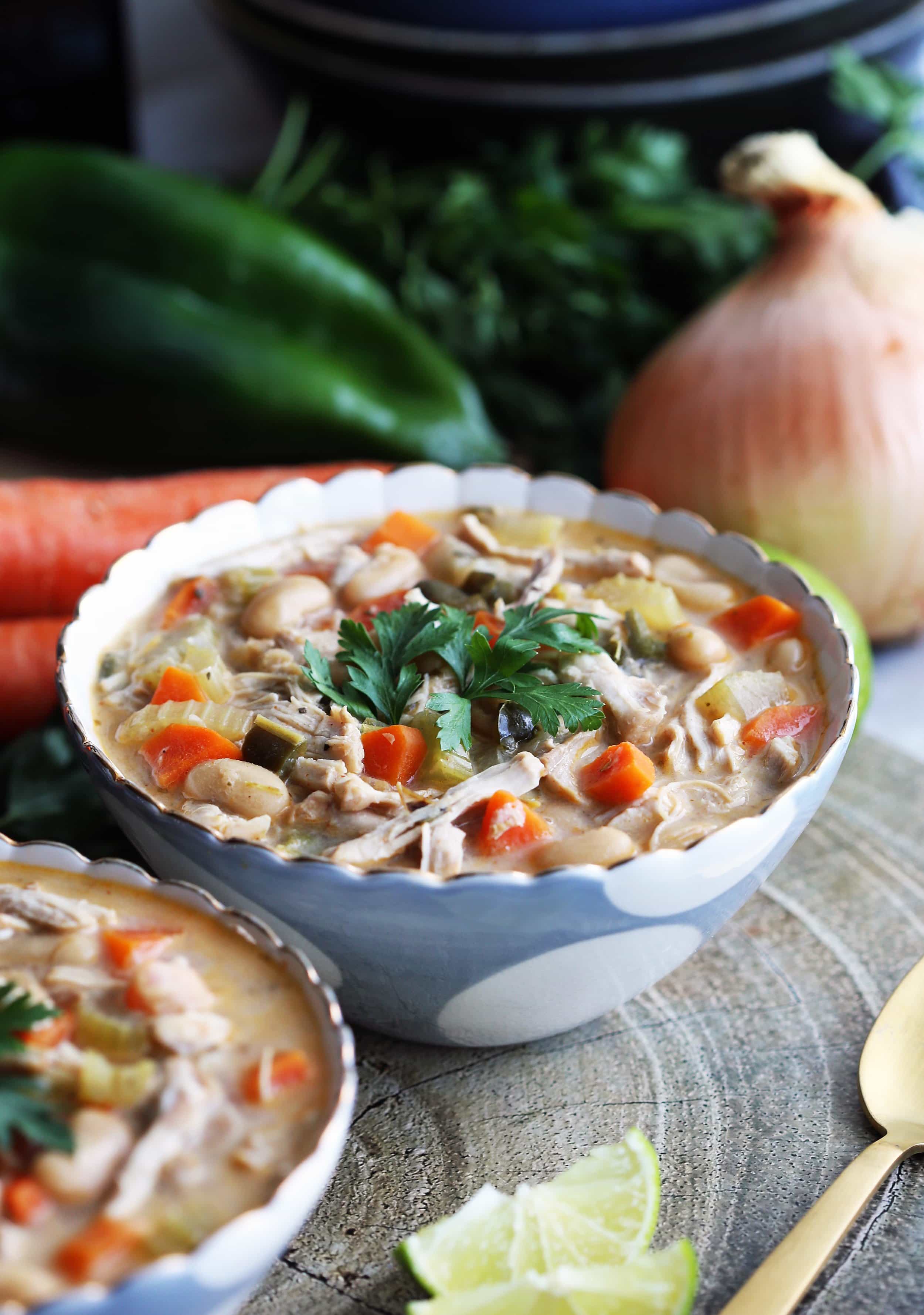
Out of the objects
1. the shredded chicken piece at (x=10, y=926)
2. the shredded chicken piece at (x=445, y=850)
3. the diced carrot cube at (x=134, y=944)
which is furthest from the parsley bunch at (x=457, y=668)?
the shredded chicken piece at (x=10, y=926)

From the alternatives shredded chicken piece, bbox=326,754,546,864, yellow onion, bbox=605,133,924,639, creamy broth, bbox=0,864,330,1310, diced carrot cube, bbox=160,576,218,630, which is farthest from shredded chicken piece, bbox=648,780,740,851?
yellow onion, bbox=605,133,924,639

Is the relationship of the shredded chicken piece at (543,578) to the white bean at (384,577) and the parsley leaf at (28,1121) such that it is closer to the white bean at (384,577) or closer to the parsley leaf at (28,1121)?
the white bean at (384,577)

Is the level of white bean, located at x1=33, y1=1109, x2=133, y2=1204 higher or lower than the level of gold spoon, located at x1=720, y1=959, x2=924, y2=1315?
higher

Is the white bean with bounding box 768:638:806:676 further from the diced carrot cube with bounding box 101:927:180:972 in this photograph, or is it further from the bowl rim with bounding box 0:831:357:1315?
the diced carrot cube with bounding box 101:927:180:972

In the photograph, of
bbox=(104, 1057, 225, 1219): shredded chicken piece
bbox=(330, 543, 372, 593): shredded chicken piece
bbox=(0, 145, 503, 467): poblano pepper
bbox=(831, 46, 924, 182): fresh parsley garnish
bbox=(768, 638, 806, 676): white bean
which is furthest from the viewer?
bbox=(0, 145, 503, 467): poblano pepper

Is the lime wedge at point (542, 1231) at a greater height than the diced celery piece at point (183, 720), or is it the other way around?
the diced celery piece at point (183, 720)

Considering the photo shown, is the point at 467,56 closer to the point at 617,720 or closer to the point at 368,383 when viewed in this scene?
the point at 368,383

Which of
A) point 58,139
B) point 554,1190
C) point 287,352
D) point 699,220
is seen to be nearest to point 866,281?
point 699,220
